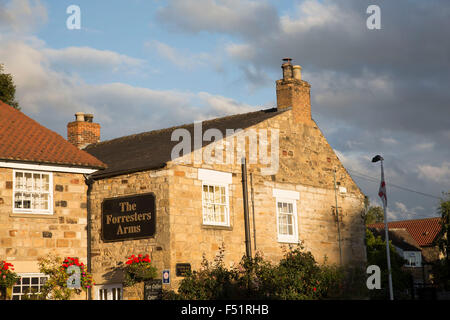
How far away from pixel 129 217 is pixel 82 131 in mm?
9934

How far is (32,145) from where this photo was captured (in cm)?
1995

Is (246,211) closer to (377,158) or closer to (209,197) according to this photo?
(209,197)

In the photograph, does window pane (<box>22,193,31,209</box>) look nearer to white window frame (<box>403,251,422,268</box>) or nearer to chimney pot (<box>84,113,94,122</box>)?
chimney pot (<box>84,113,94,122</box>)

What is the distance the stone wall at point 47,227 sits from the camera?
1850 cm

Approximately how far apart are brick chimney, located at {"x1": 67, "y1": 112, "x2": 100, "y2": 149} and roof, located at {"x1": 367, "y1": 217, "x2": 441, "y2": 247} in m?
37.1

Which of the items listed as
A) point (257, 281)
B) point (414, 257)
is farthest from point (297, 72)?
point (414, 257)

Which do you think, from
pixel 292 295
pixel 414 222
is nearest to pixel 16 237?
pixel 292 295

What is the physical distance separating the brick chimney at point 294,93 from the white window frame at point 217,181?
481cm

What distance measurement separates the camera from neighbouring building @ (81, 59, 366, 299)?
2011 centimetres

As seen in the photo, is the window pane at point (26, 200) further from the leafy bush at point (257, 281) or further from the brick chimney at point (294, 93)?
the brick chimney at point (294, 93)

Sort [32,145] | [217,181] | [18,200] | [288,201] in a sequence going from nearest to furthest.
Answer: [18,200] → [32,145] → [217,181] → [288,201]
